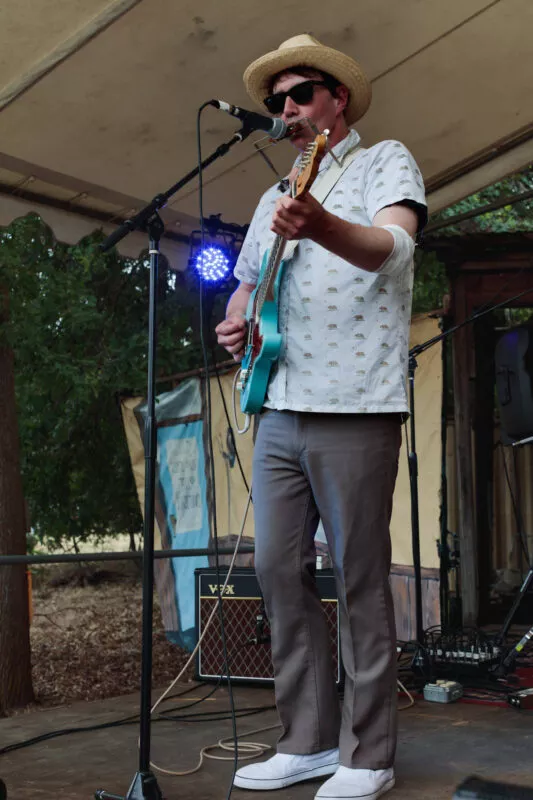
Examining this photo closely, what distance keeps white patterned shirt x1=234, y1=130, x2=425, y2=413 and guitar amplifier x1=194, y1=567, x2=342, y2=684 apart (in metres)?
1.65

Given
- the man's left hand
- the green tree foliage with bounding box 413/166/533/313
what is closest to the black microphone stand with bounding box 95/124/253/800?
the man's left hand

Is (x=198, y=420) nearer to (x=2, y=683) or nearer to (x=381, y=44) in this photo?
(x=2, y=683)

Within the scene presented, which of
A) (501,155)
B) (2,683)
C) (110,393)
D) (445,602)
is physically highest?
(501,155)

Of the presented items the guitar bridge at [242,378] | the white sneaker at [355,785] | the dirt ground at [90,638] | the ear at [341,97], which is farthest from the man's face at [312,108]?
the dirt ground at [90,638]

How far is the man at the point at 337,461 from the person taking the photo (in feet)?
6.57

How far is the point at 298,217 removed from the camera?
1630 mm

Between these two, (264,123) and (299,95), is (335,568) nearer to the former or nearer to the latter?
(264,123)

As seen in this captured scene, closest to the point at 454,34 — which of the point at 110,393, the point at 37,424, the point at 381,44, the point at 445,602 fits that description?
the point at 381,44

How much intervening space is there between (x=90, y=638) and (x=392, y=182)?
6820mm

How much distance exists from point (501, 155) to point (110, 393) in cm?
515

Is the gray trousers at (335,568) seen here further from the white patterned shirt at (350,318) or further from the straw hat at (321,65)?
the straw hat at (321,65)

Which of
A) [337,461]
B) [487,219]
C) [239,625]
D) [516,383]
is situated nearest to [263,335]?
[337,461]

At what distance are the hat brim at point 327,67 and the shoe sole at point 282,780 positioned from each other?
1.67 meters

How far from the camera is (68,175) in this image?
3.58 meters
